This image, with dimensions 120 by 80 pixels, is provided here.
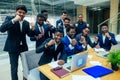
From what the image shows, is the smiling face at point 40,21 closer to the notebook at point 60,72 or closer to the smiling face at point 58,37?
the smiling face at point 58,37

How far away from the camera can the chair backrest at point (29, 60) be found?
2.65 meters

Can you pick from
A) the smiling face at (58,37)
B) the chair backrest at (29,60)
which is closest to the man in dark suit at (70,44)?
the smiling face at (58,37)

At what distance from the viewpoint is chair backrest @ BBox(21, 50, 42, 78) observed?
2.65m

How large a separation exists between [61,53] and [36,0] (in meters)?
5.18

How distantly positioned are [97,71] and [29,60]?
112cm

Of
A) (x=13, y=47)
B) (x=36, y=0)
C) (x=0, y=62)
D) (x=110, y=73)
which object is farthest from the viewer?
(x=36, y=0)

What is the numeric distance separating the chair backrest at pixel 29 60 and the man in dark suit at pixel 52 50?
0.48 feet

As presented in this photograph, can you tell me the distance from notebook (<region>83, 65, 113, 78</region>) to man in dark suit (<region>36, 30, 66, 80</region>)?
20.5 inches

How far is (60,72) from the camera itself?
2.01m

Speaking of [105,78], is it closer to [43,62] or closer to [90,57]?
[90,57]

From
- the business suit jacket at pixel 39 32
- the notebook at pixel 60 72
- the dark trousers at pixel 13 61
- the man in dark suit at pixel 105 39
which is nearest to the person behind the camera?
the notebook at pixel 60 72

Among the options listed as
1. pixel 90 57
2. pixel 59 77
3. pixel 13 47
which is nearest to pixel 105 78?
pixel 59 77

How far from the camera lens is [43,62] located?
2.64 meters

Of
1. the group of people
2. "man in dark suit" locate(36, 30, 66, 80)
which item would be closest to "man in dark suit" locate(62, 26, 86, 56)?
the group of people
